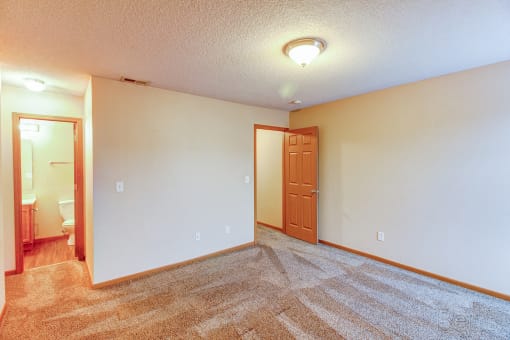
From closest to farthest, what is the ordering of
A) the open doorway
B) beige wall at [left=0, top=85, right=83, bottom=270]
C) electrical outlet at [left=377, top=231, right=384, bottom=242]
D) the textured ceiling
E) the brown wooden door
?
the textured ceiling
beige wall at [left=0, top=85, right=83, bottom=270]
electrical outlet at [left=377, top=231, right=384, bottom=242]
the brown wooden door
the open doorway

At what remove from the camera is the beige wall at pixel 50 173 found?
14.4ft

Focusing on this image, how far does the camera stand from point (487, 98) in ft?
8.40

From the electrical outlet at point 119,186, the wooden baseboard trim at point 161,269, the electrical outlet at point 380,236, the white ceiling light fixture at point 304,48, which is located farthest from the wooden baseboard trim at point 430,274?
the electrical outlet at point 119,186

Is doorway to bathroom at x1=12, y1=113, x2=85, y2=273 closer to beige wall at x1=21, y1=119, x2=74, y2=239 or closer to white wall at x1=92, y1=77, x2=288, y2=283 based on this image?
beige wall at x1=21, y1=119, x2=74, y2=239

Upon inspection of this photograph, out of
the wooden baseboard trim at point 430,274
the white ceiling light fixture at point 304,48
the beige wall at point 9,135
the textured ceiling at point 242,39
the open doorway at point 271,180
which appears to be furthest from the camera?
the open doorway at point 271,180

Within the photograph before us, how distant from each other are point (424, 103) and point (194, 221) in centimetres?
339

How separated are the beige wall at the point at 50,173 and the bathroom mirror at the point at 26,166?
45 millimetres

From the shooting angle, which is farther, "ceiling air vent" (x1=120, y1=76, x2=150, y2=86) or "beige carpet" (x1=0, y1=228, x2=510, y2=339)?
"ceiling air vent" (x1=120, y1=76, x2=150, y2=86)

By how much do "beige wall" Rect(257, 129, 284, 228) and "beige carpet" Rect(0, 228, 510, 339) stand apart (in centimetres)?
201

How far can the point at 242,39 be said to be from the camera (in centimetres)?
197

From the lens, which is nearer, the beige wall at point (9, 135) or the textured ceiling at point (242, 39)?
the textured ceiling at point (242, 39)

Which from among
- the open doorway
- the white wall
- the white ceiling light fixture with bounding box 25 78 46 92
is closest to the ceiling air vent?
the white wall

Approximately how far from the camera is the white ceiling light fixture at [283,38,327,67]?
6.46ft

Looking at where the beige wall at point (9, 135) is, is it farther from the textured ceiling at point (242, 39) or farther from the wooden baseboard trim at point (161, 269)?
the wooden baseboard trim at point (161, 269)
